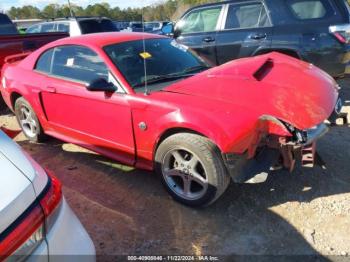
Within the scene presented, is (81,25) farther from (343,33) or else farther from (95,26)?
(343,33)

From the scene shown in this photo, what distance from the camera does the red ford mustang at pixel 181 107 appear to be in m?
3.04

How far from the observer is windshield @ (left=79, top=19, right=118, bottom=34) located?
417 inches

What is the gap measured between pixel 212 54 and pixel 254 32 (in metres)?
0.95

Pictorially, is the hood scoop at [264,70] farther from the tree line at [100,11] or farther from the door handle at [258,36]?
the tree line at [100,11]

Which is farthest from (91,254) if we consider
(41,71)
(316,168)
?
(41,71)

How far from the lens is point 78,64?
427 centimetres

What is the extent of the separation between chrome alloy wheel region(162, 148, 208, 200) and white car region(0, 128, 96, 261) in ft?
4.69

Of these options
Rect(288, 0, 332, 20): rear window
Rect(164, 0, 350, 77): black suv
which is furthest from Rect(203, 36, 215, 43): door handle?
Rect(288, 0, 332, 20): rear window

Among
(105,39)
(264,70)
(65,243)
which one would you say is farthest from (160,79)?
(65,243)

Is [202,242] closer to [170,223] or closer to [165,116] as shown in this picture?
[170,223]

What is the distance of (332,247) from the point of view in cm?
287

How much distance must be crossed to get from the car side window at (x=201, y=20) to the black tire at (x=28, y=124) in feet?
12.5

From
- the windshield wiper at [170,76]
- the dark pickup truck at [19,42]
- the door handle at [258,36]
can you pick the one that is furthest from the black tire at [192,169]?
the dark pickup truck at [19,42]

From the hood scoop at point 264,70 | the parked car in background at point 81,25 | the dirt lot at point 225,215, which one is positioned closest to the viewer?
the dirt lot at point 225,215
